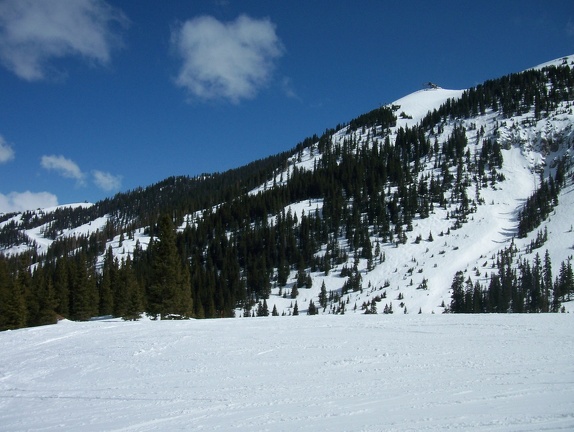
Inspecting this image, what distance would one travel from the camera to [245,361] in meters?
14.5

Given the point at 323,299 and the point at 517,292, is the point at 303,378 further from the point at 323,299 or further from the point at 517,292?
the point at 517,292

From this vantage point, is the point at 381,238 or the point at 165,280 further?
the point at 381,238

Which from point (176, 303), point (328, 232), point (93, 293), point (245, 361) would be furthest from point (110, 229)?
point (245, 361)

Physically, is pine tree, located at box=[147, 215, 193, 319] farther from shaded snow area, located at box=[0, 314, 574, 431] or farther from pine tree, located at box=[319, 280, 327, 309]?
pine tree, located at box=[319, 280, 327, 309]

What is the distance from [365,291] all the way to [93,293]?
49756mm

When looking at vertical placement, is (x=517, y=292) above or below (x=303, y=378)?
below

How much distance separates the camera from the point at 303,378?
12.0 metres

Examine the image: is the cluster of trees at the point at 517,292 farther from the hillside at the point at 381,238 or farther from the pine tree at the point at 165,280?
the pine tree at the point at 165,280

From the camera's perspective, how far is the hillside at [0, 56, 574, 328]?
173 feet

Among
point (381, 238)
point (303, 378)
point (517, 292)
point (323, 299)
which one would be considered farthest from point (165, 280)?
point (381, 238)

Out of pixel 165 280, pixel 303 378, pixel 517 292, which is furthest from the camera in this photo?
pixel 517 292

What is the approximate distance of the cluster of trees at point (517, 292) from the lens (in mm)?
64688

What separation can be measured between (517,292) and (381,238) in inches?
1487

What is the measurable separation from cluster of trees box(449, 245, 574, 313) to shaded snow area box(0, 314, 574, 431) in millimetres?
48920
